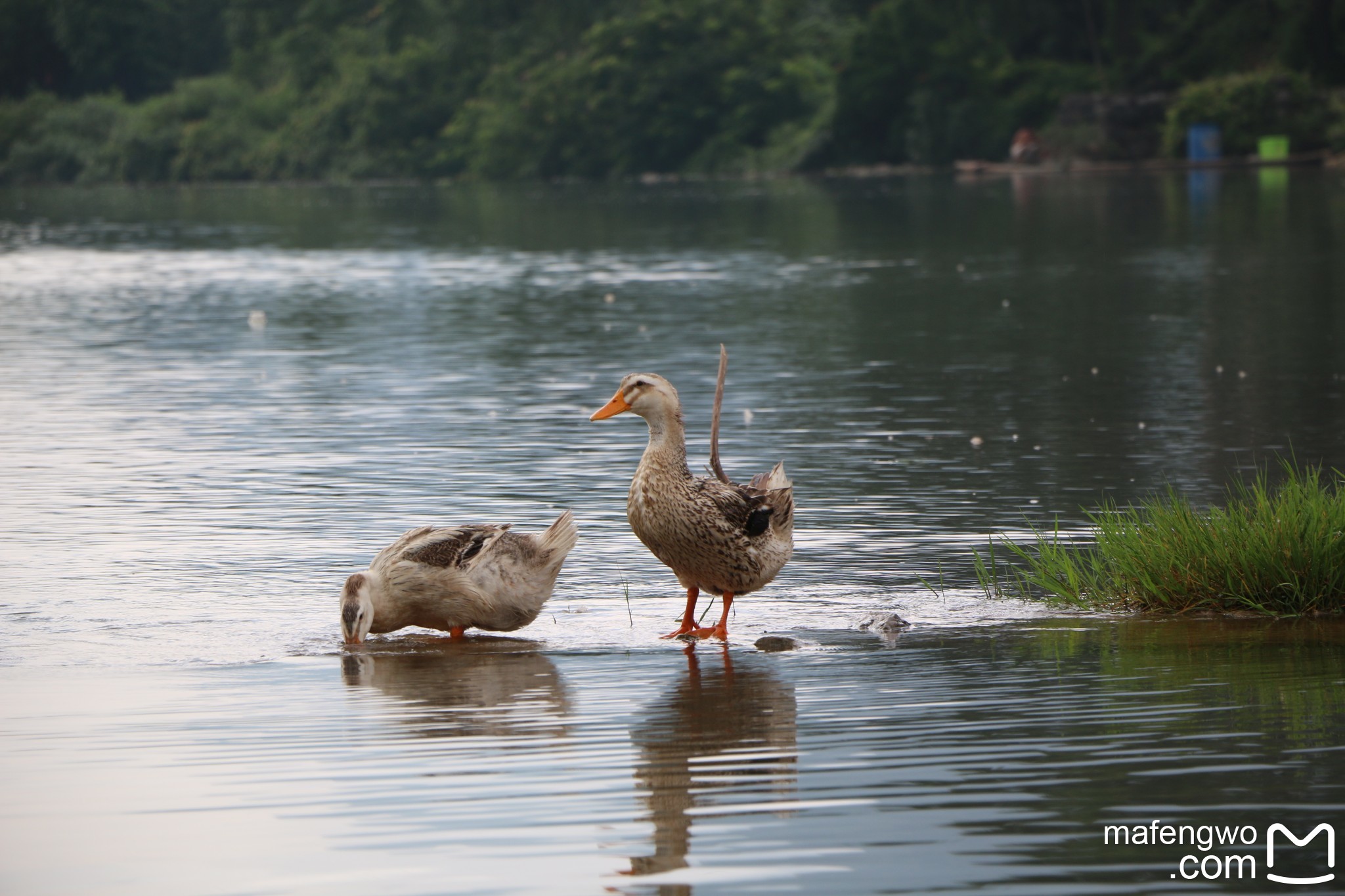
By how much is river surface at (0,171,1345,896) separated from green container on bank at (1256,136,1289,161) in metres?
42.1

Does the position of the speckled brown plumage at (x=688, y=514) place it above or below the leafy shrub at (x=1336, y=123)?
below

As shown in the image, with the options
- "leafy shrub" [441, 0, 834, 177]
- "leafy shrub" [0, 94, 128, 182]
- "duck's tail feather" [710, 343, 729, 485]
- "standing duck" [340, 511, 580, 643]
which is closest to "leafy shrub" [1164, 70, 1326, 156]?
"leafy shrub" [441, 0, 834, 177]

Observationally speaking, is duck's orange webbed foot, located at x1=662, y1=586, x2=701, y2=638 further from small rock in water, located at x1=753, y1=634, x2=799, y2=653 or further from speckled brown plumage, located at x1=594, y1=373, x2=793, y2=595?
small rock in water, located at x1=753, y1=634, x2=799, y2=653

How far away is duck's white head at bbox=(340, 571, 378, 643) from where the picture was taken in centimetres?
822

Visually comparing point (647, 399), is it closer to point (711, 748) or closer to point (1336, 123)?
point (711, 748)

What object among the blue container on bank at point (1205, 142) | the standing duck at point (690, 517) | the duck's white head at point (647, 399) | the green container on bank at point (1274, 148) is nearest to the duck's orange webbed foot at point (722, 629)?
the standing duck at point (690, 517)

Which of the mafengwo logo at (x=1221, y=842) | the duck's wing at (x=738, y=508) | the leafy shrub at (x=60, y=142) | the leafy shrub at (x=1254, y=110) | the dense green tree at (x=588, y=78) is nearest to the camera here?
the mafengwo logo at (x=1221, y=842)

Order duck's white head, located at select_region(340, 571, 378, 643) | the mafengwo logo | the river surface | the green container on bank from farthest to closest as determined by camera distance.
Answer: the green container on bank → duck's white head, located at select_region(340, 571, 378, 643) → the river surface → the mafengwo logo

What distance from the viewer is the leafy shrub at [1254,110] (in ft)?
225

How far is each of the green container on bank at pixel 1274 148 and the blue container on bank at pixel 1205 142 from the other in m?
1.74

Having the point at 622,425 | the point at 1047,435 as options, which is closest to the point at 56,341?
the point at 622,425

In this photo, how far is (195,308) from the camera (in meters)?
28.8

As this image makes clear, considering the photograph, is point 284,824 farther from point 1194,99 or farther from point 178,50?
point 178,50

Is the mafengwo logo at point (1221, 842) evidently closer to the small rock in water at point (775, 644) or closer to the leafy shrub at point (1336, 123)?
the small rock in water at point (775, 644)
